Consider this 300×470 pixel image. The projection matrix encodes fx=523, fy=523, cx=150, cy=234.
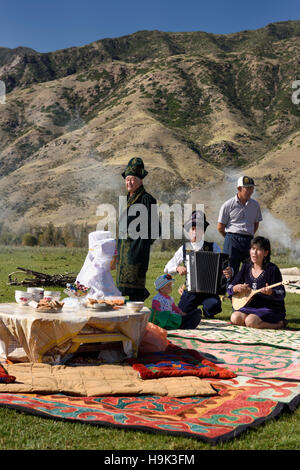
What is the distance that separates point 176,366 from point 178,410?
1.08 meters

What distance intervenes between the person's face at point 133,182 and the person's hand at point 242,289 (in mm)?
1930

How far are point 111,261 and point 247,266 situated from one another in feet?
7.23

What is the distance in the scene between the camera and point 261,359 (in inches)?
209

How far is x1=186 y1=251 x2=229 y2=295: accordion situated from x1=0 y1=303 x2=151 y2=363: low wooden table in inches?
93.6

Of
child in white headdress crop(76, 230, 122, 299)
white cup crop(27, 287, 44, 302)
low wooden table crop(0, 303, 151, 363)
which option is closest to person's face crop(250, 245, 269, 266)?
child in white headdress crop(76, 230, 122, 299)

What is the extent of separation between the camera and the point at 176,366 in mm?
4578

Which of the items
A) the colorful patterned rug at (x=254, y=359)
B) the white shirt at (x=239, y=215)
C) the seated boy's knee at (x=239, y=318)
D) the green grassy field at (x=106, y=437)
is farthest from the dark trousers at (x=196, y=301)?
the green grassy field at (x=106, y=437)

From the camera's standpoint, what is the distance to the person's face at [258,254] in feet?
23.4

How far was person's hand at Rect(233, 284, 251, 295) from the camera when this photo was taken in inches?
281

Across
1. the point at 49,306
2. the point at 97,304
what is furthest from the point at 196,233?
the point at 49,306

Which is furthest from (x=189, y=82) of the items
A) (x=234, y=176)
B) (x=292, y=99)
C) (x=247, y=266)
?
(x=247, y=266)

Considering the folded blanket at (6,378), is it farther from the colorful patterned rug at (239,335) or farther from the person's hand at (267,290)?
the person's hand at (267,290)

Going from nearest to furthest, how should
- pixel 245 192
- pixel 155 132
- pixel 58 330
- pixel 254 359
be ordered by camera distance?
pixel 58 330 < pixel 254 359 < pixel 245 192 < pixel 155 132

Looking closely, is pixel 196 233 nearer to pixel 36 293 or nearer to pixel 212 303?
pixel 212 303
